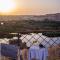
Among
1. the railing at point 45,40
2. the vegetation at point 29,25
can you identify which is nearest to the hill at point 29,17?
the vegetation at point 29,25

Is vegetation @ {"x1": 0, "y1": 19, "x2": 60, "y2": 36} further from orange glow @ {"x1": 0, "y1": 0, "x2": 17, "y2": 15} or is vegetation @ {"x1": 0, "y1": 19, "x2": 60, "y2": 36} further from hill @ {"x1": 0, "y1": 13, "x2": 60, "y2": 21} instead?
orange glow @ {"x1": 0, "y1": 0, "x2": 17, "y2": 15}

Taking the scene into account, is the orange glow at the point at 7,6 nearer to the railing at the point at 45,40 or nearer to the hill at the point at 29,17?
the hill at the point at 29,17

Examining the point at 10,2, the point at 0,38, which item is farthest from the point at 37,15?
the point at 0,38

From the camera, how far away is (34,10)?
5.25 feet

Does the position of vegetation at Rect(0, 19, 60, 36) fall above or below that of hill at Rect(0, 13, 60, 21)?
below

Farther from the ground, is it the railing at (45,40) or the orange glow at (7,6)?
the orange glow at (7,6)

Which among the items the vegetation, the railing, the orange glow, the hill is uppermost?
the orange glow

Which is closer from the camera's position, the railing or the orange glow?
the railing

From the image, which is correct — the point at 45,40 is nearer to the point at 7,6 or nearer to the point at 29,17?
A: the point at 29,17

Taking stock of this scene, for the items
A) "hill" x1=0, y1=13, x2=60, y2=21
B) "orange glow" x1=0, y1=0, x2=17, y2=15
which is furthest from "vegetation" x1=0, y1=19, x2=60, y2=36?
"orange glow" x1=0, y1=0, x2=17, y2=15

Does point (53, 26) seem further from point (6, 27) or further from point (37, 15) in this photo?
point (6, 27)

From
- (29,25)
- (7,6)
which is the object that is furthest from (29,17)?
(7,6)

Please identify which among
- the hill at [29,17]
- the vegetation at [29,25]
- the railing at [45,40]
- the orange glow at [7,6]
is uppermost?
the orange glow at [7,6]

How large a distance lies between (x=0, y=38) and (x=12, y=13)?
0.94 ft
